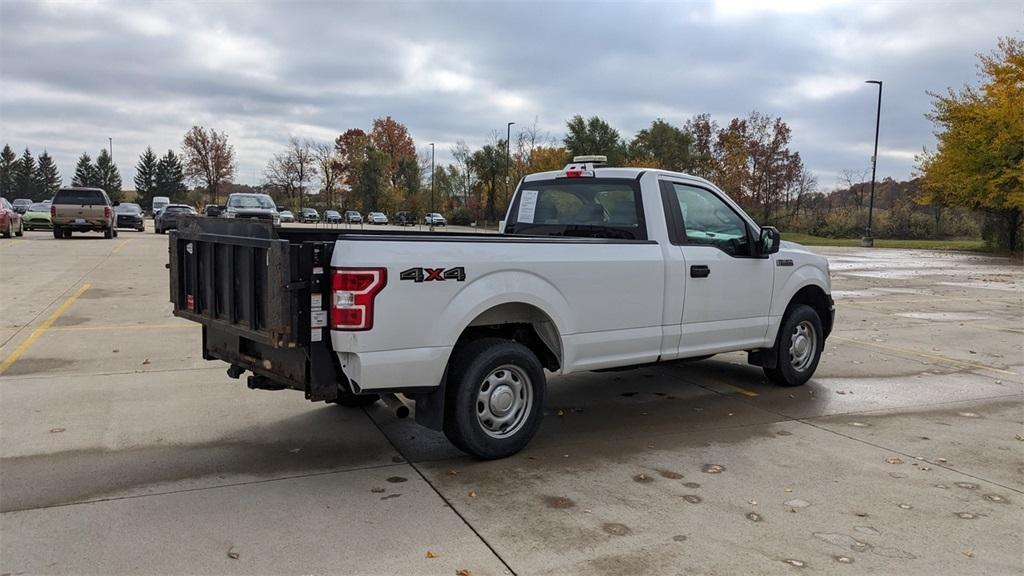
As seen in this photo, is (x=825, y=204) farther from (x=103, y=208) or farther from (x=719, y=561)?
(x=719, y=561)

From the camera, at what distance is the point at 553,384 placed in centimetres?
735

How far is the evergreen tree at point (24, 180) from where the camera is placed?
108 metres

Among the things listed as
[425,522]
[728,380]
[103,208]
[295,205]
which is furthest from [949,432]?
[295,205]

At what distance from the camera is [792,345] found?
286 inches

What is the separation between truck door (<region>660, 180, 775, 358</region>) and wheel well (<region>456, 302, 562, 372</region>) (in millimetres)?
1312

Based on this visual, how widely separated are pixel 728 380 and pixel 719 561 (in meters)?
4.33

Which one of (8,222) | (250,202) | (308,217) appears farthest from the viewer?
(308,217)

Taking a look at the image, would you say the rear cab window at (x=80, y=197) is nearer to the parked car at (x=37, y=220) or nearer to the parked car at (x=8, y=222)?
the parked car at (x=8, y=222)

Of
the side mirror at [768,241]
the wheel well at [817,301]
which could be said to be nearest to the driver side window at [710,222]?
the side mirror at [768,241]

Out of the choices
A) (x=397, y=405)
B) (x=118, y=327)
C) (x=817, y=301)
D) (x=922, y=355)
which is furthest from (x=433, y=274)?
(x=922, y=355)

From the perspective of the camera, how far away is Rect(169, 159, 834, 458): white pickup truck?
427cm

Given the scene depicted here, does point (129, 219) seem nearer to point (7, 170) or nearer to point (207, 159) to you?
point (207, 159)

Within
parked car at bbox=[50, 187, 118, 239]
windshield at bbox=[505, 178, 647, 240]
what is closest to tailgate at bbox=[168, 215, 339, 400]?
windshield at bbox=[505, 178, 647, 240]

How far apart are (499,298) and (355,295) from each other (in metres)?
1.01
